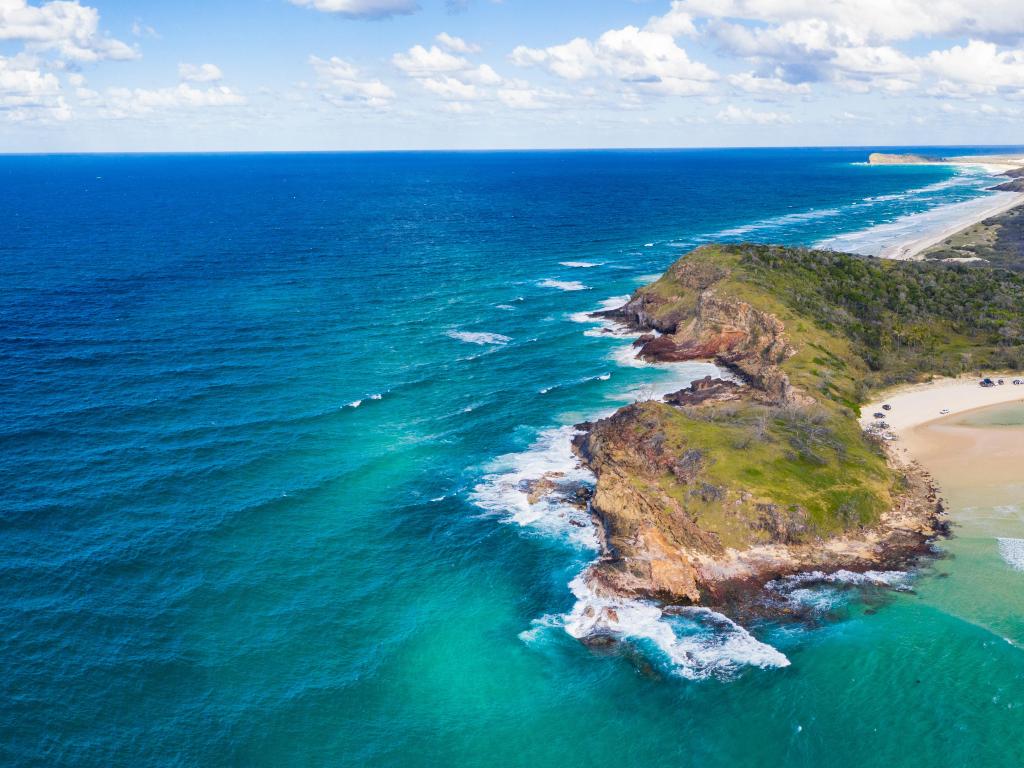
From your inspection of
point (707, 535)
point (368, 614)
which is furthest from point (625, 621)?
point (368, 614)

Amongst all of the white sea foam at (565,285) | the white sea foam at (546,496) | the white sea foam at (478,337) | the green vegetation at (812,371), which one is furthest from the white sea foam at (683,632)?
the white sea foam at (565,285)

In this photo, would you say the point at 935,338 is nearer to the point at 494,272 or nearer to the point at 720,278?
the point at 720,278

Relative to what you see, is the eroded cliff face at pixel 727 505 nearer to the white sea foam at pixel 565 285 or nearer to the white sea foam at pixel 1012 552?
the white sea foam at pixel 1012 552

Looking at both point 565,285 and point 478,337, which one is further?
point 565,285

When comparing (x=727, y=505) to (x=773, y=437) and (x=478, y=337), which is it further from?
(x=478, y=337)

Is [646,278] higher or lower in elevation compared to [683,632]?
higher

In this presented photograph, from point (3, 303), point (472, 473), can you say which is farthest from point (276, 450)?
point (3, 303)
